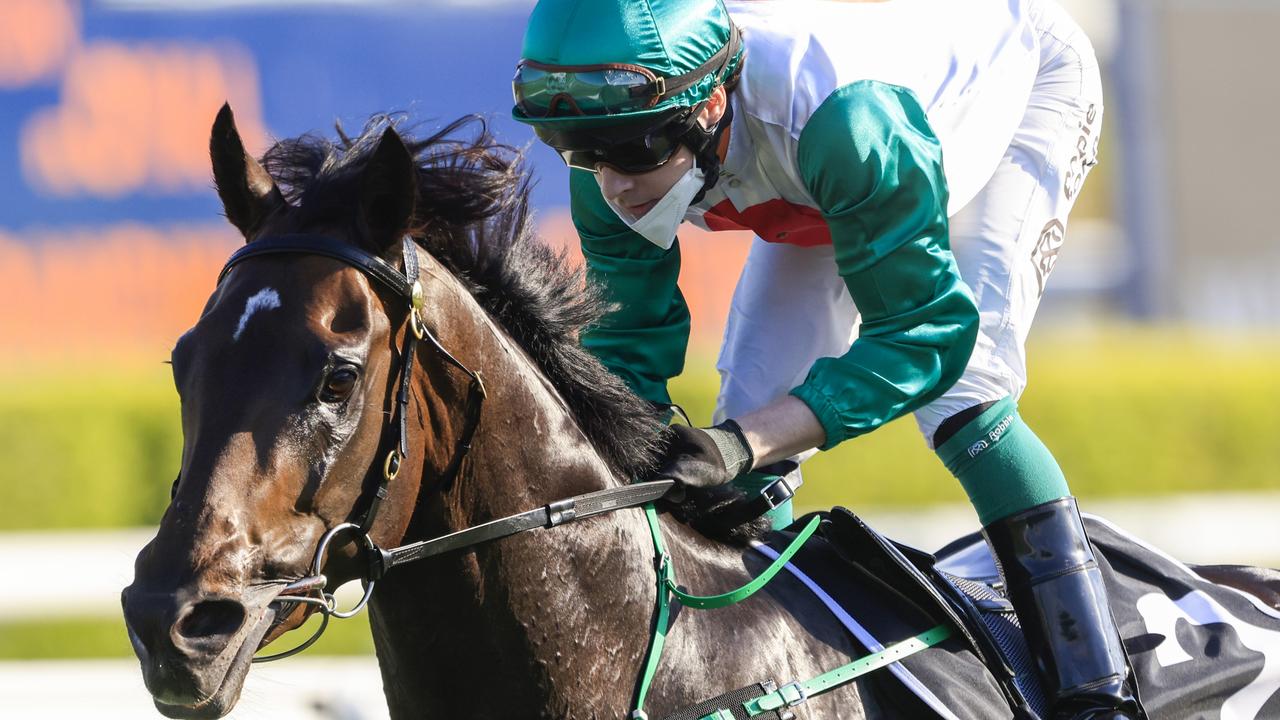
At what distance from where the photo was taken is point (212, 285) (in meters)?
8.87

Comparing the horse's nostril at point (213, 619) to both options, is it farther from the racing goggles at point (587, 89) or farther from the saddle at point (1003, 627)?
the racing goggles at point (587, 89)

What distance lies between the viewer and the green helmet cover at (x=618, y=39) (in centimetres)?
228

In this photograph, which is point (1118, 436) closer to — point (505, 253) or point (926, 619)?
point (926, 619)

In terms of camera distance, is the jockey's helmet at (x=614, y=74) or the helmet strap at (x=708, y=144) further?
the helmet strap at (x=708, y=144)

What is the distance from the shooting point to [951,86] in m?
2.75

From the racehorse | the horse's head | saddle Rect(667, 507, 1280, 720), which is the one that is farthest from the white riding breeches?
the horse's head

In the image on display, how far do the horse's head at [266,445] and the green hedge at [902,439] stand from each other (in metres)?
5.38

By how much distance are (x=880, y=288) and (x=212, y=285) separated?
713cm

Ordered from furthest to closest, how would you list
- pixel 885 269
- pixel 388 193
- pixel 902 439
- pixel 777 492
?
pixel 902 439, pixel 777 492, pixel 885 269, pixel 388 193

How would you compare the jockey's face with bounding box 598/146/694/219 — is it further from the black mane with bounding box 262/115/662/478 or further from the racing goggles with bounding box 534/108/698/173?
the black mane with bounding box 262/115/662/478

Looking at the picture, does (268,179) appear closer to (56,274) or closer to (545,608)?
(545,608)

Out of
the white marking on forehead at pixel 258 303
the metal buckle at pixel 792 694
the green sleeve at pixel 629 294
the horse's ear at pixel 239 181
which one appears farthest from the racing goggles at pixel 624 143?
the metal buckle at pixel 792 694

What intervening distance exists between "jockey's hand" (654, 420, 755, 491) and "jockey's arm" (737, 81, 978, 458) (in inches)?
1.0

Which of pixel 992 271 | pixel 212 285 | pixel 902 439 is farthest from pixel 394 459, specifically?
pixel 212 285
